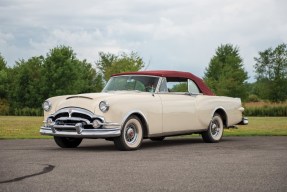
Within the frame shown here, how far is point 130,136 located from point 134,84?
1.49m

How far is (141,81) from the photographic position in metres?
11.5

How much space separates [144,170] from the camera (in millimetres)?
7207

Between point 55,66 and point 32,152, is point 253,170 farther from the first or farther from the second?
point 55,66

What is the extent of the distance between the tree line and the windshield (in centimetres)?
3905

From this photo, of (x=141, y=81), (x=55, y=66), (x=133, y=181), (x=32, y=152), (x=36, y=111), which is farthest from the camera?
(x=55, y=66)

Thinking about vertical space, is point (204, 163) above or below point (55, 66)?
below

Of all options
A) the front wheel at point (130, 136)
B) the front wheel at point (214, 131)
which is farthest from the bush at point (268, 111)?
the front wheel at point (130, 136)

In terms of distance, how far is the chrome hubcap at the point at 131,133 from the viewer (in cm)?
1036

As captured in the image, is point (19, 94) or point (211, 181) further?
point (19, 94)

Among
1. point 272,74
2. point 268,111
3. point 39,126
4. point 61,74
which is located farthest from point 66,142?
point 272,74

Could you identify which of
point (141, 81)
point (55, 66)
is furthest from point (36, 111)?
point (141, 81)

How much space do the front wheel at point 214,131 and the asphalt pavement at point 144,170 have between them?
2502 millimetres

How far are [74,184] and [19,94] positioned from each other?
5754 centimetres

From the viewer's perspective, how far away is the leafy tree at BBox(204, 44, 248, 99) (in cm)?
5581
